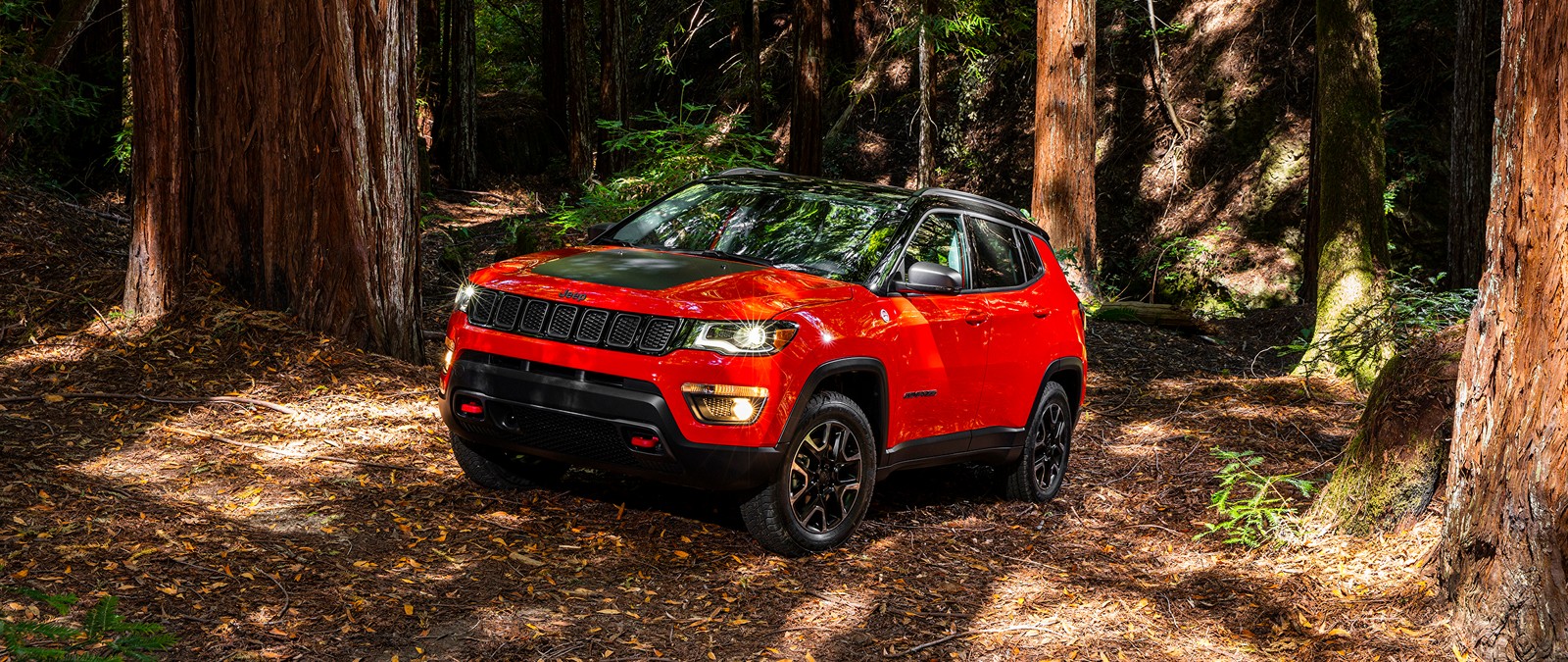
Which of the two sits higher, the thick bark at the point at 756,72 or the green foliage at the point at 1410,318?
the thick bark at the point at 756,72

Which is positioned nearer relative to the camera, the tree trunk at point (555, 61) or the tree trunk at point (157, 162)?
the tree trunk at point (157, 162)

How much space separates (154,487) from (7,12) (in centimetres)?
865

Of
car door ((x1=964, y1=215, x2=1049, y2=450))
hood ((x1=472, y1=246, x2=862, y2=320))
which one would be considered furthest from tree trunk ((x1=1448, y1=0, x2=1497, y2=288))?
hood ((x1=472, y1=246, x2=862, y2=320))

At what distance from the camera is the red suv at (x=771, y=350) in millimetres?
5730

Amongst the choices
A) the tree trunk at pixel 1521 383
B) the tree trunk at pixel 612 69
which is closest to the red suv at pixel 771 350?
the tree trunk at pixel 1521 383

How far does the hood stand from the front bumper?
38 centimetres

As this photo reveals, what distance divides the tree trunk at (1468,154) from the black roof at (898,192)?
899 centimetres

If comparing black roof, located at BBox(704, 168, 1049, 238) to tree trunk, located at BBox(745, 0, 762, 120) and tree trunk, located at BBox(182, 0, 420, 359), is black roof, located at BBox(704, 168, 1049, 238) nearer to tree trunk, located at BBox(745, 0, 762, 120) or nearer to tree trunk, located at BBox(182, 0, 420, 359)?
tree trunk, located at BBox(182, 0, 420, 359)

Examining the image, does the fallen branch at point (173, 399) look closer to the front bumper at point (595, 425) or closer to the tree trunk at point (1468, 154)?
the front bumper at point (595, 425)

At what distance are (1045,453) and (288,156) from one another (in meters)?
5.80

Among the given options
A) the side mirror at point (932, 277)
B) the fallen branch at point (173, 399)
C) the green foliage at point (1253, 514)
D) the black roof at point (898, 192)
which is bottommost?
the green foliage at point (1253, 514)

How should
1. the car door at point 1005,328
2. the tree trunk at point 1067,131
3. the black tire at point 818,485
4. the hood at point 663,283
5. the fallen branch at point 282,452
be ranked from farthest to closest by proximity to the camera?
the tree trunk at point 1067,131 → the car door at point 1005,328 → the fallen branch at point 282,452 → the black tire at point 818,485 → the hood at point 663,283

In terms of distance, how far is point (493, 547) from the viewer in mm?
6059

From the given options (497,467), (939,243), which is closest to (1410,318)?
(939,243)
